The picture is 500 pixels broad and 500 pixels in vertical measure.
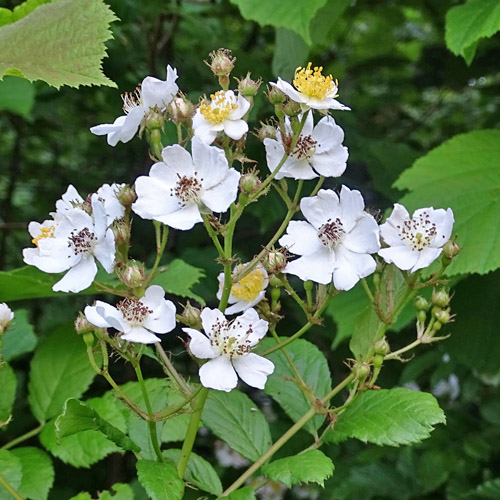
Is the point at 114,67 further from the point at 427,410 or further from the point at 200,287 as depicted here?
the point at 427,410

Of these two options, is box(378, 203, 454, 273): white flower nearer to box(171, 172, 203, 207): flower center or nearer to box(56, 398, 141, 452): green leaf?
box(171, 172, 203, 207): flower center

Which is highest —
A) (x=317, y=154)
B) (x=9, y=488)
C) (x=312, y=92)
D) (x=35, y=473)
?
(x=312, y=92)

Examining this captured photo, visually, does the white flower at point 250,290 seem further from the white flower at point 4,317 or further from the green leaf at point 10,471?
the green leaf at point 10,471

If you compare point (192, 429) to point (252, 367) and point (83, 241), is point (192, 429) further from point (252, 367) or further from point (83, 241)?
point (83, 241)

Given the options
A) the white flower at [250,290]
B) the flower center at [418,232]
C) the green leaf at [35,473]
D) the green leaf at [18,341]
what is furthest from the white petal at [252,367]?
the green leaf at [18,341]

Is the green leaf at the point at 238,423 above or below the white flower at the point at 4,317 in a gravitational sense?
below

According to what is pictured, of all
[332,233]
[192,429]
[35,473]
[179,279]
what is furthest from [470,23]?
[35,473]

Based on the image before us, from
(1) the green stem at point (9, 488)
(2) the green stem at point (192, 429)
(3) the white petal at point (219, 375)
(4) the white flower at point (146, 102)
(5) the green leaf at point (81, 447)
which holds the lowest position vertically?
(5) the green leaf at point (81, 447)

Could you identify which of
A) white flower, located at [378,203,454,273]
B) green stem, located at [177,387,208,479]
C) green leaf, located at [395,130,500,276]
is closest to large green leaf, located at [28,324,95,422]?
green stem, located at [177,387,208,479]
